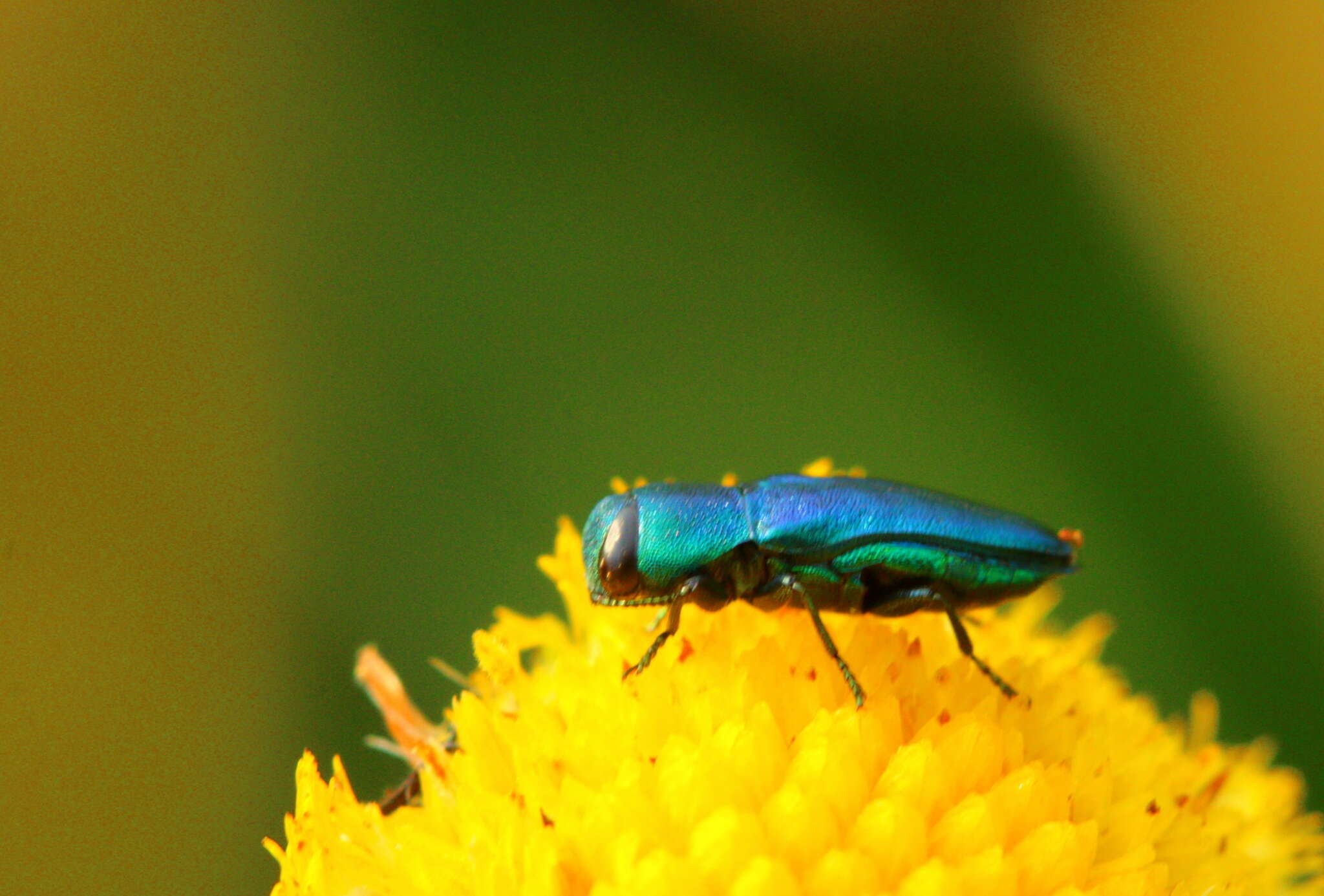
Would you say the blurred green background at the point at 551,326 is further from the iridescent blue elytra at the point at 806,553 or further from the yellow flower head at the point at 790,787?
the iridescent blue elytra at the point at 806,553

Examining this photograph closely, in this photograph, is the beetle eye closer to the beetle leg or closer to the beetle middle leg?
the beetle leg

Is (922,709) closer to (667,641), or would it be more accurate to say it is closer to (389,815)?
(667,641)

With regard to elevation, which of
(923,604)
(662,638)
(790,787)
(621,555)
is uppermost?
(621,555)

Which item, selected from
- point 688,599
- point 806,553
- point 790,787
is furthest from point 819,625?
point 790,787

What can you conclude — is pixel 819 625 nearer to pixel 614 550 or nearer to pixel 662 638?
pixel 662 638

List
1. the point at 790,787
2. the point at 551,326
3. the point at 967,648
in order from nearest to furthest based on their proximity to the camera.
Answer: the point at 790,787 < the point at 967,648 < the point at 551,326

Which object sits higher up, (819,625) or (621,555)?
(621,555)

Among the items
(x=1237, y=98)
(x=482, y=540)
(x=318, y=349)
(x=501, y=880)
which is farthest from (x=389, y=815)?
(x=1237, y=98)
